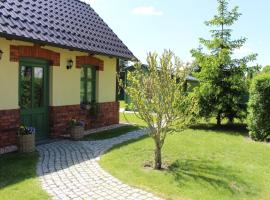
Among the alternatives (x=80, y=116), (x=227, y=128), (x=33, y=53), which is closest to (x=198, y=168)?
(x=33, y=53)

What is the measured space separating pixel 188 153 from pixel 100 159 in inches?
101

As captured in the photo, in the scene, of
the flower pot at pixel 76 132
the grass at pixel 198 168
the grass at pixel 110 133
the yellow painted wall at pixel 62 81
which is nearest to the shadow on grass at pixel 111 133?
the grass at pixel 110 133

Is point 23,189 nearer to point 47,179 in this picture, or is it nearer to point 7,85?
point 47,179

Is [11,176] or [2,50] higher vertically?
[2,50]

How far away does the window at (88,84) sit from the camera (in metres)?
13.3

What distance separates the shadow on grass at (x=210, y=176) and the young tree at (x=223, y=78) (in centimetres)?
716

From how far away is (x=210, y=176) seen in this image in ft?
24.4

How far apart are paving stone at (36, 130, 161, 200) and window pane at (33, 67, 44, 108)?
144 cm

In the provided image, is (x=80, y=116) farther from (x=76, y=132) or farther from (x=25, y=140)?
(x=25, y=140)

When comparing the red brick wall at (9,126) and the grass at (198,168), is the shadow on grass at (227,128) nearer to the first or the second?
the grass at (198,168)

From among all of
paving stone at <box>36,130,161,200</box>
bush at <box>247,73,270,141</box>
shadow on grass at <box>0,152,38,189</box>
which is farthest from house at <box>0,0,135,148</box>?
bush at <box>247,73,270,141</box>

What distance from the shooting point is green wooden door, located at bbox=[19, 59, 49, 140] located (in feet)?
33.7

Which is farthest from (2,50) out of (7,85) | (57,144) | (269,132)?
(269,132)

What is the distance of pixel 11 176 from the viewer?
274 inches
